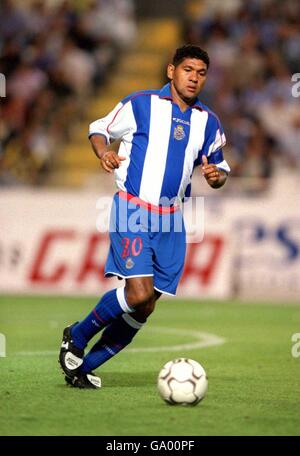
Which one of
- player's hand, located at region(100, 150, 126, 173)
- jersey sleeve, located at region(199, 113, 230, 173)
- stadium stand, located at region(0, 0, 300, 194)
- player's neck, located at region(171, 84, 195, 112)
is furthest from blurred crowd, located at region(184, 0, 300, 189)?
player's hand, located at region(100, 150, 126, 173)

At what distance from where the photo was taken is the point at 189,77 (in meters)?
6.58

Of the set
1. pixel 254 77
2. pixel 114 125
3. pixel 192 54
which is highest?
pixel 254 77

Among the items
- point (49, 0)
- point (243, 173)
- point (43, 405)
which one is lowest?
point (43, 405)

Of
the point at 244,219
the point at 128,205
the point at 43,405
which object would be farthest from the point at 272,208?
the point at 43,405

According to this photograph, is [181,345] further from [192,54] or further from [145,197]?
[192,54]

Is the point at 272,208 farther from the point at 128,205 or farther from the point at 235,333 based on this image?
the point at 128,205

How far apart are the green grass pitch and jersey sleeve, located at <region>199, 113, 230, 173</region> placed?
145cm

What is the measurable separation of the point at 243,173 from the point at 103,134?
31.1 ft

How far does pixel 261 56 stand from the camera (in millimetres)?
17453

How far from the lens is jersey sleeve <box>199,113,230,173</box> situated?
675cm

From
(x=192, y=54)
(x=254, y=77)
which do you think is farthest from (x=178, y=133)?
(x=254, y=77)

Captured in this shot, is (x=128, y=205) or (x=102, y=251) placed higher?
(x=102, y=251)

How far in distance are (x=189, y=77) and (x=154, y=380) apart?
201 cm

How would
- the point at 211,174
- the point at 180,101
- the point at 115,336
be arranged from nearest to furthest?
the point at 211,174 < the point at 115,336 < the point at 180,101
